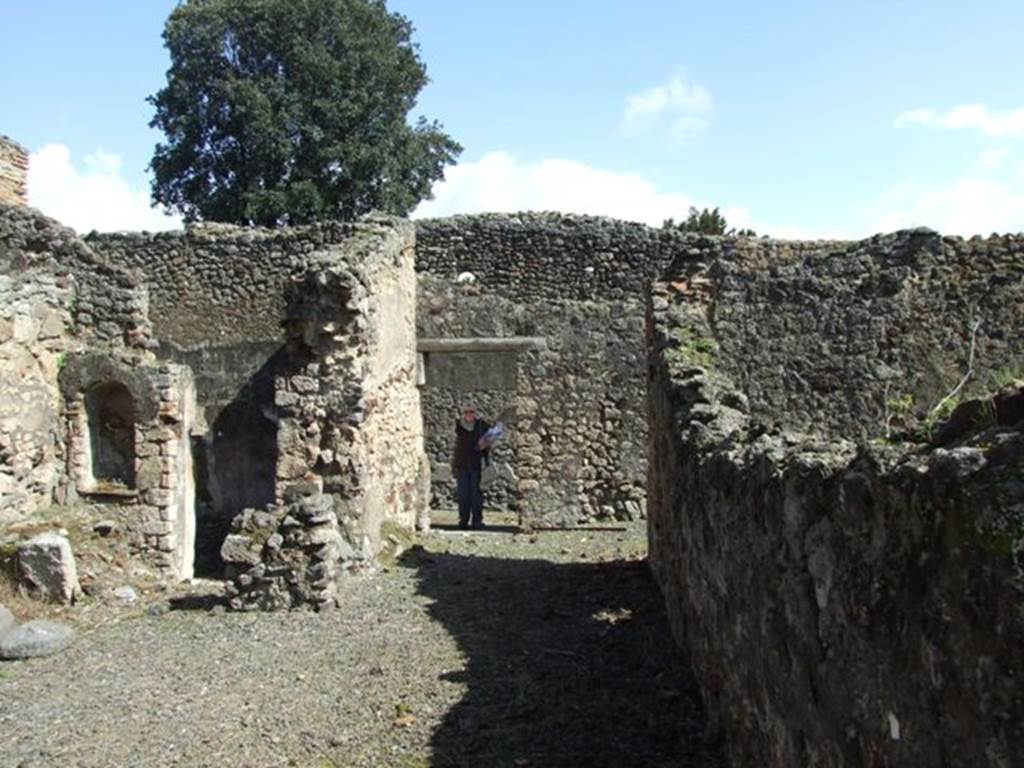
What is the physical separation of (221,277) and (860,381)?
34.8ft

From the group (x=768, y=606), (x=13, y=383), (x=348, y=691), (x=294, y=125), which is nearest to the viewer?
(x=768, y=606)

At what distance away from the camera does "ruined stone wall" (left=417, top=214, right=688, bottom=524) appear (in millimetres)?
15781

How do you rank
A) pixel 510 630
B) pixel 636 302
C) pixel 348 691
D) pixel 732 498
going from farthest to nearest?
pixel 636 302 → pixel 510 630 → pixel 348 691 → pixel 732 498

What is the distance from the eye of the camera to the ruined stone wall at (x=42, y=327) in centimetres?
1041

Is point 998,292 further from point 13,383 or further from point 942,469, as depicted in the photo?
point 13,383

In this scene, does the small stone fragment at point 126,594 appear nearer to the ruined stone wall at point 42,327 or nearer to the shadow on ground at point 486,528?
the ruined stone wall at point 42,327

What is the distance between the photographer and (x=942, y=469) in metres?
2.35

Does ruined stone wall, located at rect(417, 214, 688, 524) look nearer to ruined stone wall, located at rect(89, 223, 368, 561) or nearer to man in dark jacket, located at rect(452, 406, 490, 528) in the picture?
man in dark jacket, located at rect(452, 406, 490, 528)

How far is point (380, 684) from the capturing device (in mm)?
6766

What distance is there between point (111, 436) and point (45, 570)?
1.91m

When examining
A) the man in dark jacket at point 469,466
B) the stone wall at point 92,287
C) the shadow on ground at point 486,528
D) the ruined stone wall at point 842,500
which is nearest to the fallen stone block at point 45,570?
the stone wall at point 92,287

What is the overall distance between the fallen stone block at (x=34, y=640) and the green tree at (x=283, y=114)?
Answer: 2130 cm

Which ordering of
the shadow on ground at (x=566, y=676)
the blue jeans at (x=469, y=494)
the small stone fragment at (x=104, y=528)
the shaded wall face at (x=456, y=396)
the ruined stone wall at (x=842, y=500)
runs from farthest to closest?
the shaded wall face at (x=456, y=396)
the blue jeans at (x=469, y=494)
the small stone fragment at (x=104, y=528)
the shadow on ground at (x=566, y=676)
the ruined stone wall at (x=842, y=500)

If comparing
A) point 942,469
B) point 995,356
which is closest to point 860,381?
point 995,356
